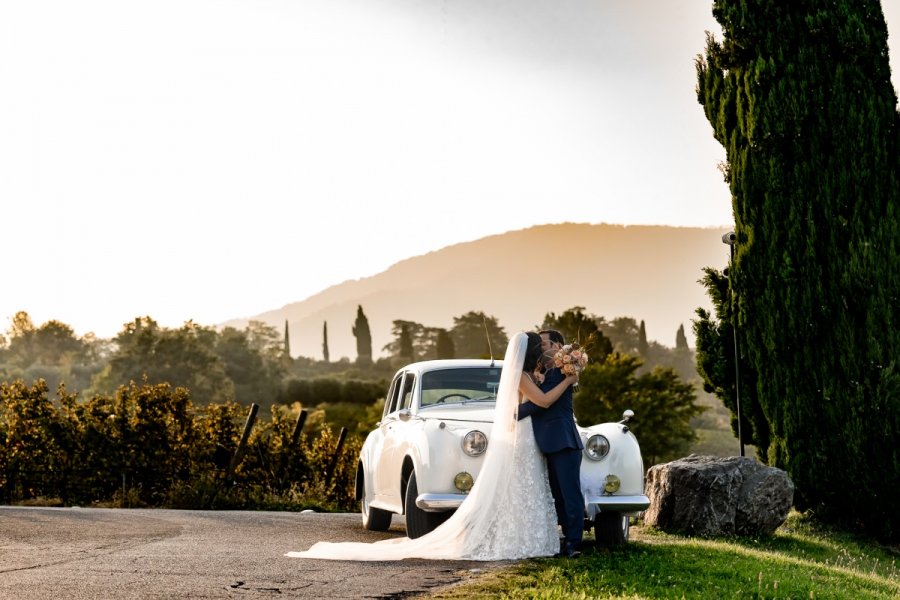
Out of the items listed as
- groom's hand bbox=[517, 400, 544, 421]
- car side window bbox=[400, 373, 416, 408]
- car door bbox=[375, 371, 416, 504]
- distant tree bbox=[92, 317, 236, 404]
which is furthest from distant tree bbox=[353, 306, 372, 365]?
groom's hand bbox=[517, 400, 544, 421]

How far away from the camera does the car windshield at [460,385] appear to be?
38.8 ft

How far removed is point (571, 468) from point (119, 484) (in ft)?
41.5

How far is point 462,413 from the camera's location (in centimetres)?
1112

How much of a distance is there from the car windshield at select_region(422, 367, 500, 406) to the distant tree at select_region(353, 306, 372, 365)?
389ft

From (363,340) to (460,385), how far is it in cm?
12385

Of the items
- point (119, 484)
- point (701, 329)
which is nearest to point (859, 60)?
point (701, 329)

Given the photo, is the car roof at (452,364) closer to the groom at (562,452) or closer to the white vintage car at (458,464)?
the white vintage car at (458,464)

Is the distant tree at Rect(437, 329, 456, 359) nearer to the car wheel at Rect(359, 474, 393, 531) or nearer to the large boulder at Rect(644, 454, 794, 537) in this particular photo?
the large boulder at Rect(644, 454, 794, 537)

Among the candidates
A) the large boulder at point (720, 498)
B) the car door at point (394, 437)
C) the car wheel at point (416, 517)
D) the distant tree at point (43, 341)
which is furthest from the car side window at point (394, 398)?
the distant tree at point (43, 341)

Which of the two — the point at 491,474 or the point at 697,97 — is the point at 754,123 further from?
the point at 491,474

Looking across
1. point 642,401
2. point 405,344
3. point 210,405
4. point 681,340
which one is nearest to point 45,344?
point 405,344

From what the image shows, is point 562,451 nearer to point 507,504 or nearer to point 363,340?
point 507,504

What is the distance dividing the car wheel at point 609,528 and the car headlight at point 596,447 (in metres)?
0.60

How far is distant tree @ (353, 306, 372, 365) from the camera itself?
132 meters
